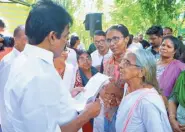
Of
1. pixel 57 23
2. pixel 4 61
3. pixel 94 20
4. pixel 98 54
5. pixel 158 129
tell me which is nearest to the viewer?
pixel 57 23

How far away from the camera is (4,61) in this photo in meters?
3.34

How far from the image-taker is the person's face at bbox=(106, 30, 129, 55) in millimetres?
3504

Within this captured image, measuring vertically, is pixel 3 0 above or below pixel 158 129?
above

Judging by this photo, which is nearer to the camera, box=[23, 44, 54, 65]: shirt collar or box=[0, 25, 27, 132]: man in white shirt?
box=[23, 44, 54, 65]: shirt collar

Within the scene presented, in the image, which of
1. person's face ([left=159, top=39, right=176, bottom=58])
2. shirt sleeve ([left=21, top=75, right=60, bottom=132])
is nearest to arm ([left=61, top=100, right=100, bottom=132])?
shirt sleeve ([left=21, top=75, right=60, bottom=132])

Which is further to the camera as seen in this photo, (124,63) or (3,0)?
(3,0)

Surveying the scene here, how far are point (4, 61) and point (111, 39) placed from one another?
3.79ft

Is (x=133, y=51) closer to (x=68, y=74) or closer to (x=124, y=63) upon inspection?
(x=124, y=63)

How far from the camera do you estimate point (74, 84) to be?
3480 millimetres

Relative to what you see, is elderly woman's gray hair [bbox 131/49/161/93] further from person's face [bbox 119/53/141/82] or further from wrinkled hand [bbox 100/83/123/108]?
wrinkled hand [bbox 100/83/123/108]

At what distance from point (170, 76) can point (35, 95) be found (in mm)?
2569

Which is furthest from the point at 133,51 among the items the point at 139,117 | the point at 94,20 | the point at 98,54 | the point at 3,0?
the point at 3,0

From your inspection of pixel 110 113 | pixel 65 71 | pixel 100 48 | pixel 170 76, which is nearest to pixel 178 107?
pixel 170 76

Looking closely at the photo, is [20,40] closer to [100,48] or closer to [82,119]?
[82,119]
